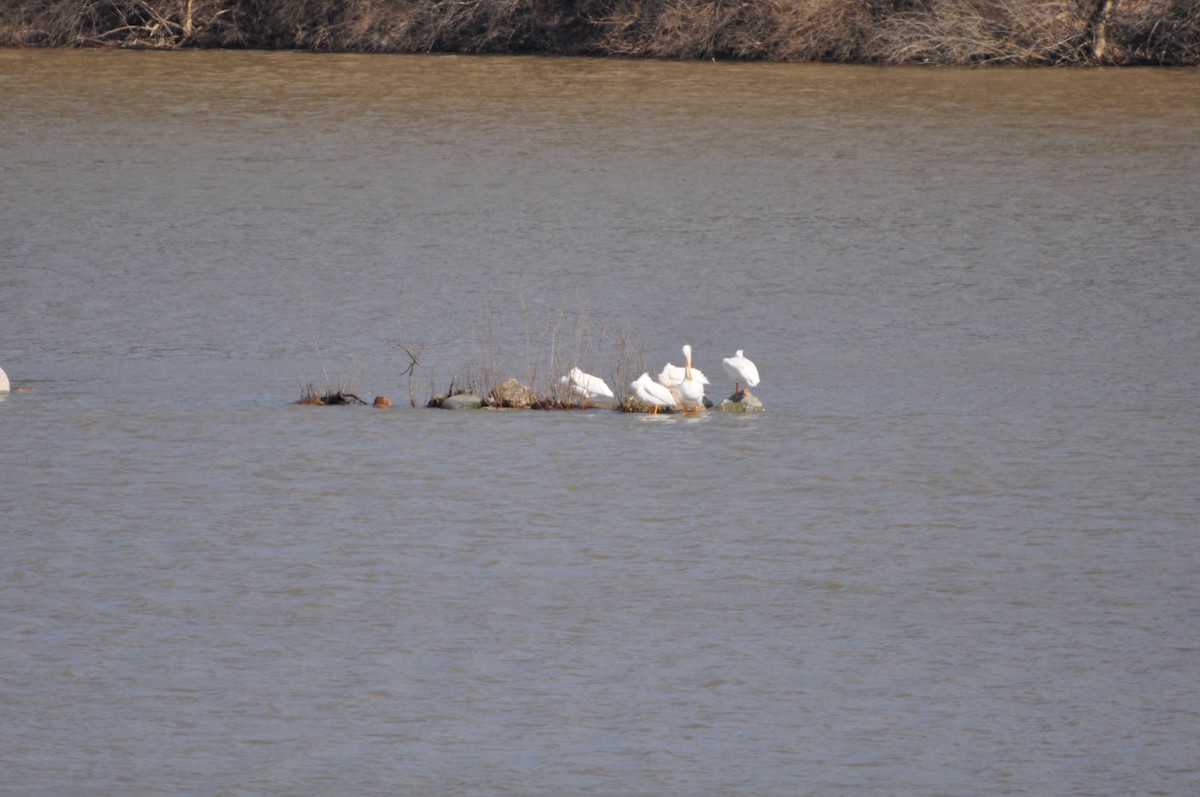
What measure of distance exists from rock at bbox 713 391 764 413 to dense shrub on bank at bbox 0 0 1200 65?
53.6 feet

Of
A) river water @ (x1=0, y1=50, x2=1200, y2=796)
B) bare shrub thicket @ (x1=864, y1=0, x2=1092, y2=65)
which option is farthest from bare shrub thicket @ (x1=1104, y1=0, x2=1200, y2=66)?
river water @ (x1=0, y1=50, x2=1200, y2=796)

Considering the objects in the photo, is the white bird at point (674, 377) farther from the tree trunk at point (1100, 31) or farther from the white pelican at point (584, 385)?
the tree trunk at point (1100, 31)

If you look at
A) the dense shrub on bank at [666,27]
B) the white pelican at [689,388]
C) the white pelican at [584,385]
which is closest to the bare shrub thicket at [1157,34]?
the dense shrub on bank at [666,27]

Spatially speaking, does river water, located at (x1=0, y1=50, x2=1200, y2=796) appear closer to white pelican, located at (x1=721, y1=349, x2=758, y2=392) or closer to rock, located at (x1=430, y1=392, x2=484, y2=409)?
rock, located at (x1=430, y1=392, x2=484, y2=409)

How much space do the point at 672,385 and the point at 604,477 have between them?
1393 mm

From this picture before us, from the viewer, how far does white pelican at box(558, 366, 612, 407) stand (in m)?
10.7

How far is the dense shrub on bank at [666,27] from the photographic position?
2592cm

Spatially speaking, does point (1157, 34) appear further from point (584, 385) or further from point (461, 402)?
point (461, 402)

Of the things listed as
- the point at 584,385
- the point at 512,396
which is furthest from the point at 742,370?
the point at 512,396

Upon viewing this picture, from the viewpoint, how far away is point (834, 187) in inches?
723

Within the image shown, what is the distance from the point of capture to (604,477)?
30.9ft

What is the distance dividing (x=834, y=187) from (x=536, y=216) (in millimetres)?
3313

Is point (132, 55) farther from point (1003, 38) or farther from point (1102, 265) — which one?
point (1102, 265)

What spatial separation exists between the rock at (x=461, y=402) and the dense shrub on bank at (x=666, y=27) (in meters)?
16.6
